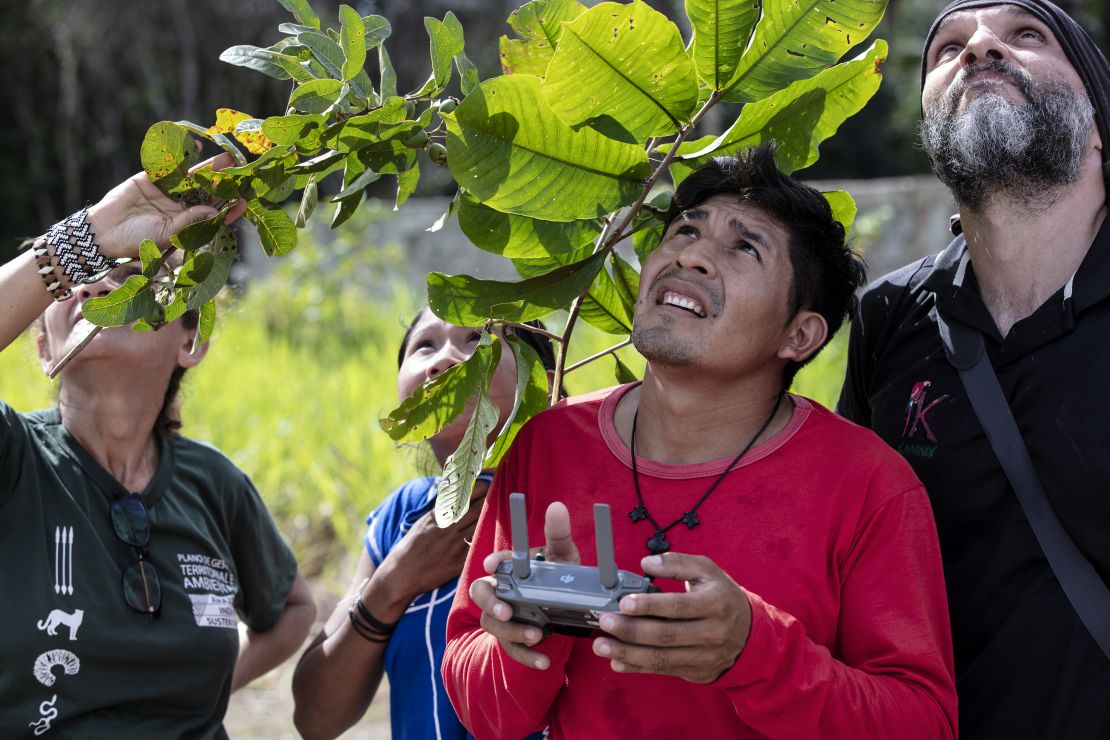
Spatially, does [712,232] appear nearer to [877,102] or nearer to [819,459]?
[819,459]

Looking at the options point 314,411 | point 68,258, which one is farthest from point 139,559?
point 314,411

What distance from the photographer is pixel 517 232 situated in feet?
6.73

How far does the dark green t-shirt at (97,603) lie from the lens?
2.18 meters

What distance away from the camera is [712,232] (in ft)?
6.47

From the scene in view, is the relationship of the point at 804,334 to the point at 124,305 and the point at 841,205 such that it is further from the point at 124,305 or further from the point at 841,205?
the point at 124,305

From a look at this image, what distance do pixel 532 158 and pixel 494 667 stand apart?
78 cm

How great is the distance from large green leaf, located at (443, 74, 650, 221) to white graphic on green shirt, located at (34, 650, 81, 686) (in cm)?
117

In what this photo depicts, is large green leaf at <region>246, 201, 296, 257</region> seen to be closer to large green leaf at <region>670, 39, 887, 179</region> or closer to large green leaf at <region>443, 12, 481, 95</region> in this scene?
large green leaf at <region>443, 12, 481, 95</region>

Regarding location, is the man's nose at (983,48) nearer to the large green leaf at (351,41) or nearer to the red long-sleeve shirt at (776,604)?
the red long-sleeve shirt at (776,604)

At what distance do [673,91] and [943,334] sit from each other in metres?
0.73

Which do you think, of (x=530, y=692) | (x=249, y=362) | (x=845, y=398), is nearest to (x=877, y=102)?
(x=249, y=362)

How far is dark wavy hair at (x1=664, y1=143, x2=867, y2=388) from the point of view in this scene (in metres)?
1.99

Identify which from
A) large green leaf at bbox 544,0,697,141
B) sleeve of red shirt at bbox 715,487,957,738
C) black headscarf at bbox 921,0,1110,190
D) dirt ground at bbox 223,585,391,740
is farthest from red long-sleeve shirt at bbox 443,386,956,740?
dirt ground at bbox 223,585,391,740

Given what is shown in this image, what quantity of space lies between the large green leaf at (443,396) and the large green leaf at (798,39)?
2.04ft
